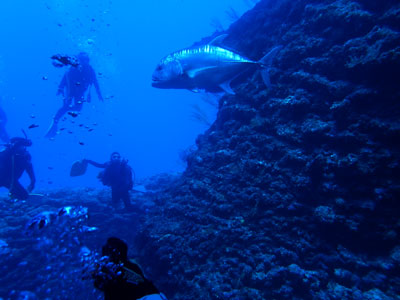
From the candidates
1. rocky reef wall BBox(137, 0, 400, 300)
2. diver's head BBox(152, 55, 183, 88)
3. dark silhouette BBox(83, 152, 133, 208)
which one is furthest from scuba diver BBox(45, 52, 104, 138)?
rocky reef wall BBox(137, 0, 400, 300)

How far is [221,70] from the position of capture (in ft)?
14.7

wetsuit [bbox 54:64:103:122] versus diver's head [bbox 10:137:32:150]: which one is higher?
wetsuit [bbox 54:64:103:122]

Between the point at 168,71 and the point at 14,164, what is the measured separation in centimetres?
679

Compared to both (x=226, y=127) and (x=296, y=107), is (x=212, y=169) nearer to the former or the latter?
(x=226, y=127)

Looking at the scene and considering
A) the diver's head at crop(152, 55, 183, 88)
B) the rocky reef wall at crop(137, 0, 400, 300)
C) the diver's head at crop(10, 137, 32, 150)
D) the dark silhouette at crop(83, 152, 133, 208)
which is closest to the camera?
the rocky reef wall at crop(137, 0, 400, 300)

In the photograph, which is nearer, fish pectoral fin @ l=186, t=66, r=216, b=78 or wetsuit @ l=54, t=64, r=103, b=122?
fish pectoral fin @ l=186, t=66, r=216, b=78

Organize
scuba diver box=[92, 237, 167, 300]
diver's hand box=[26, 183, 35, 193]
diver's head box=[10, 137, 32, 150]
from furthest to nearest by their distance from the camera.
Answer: diver's hand box=[26, 183, 35, 193], diver's head box=[10, 137, 32, 150], scuba diver box=[92, 237, 167, 300]

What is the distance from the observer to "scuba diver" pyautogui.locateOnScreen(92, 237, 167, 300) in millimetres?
1212

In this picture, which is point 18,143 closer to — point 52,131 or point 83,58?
point 83,58

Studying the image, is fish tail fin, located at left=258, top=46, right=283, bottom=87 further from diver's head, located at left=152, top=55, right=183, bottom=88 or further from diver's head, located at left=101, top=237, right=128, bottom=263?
diver's head, located at left=101, top=237, right=128, bottom=263

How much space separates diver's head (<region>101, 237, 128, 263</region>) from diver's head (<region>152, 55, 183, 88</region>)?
365 centimetres

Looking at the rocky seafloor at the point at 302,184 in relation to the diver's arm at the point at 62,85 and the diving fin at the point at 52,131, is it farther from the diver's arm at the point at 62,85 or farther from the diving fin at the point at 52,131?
the diving fin at the point at 52,131

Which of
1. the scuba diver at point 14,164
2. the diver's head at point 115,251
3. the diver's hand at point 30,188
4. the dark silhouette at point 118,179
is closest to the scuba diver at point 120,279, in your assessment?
the diver's head at point 115,251

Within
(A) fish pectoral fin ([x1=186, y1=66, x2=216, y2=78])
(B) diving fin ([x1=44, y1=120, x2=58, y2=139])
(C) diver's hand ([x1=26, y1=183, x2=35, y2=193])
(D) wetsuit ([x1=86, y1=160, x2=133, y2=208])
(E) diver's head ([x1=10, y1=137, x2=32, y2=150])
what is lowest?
(A) fish pectoral fin ([x1=186, y1=66, x2=216, y2=78])
